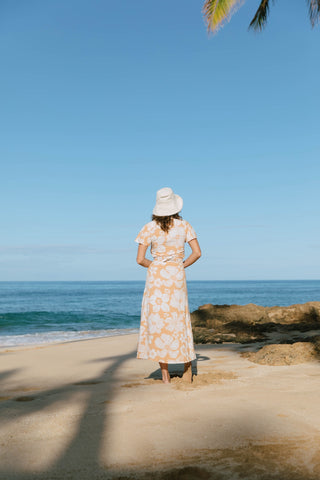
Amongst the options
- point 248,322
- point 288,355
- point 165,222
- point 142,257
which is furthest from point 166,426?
point 248,322

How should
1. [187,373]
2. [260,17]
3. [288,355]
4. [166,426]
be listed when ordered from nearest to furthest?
1. [166,426]
2. [187,373]
3. [288,355]
4. [260,17]

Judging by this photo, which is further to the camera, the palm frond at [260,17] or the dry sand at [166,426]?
the palm frond at [260,17]

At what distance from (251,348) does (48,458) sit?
17.8 feet

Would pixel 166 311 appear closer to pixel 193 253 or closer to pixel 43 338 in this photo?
pixel 193 253

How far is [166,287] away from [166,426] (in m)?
1.71

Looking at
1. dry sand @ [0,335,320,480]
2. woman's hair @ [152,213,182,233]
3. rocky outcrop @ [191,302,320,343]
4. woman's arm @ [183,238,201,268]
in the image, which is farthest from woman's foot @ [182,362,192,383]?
rocky outcrop @ [191,302,320,343]

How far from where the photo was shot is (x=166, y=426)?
2736 mm

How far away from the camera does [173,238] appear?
4.28 m

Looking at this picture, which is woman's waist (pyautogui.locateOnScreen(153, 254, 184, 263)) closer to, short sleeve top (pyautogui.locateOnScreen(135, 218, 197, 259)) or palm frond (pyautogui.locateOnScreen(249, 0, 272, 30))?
short sleeve top (pyautogui.locateOnScreen(135, 218, 197, 259))

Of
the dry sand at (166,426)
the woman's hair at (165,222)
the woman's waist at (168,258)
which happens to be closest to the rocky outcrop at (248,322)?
the dry sand at (166,426)

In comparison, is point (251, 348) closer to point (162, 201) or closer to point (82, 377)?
point (82, 377)

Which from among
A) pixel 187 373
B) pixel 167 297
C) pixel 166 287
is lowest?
pixel 187 373

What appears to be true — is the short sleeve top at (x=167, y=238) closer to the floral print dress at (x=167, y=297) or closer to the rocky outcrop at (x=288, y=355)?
the floral print dress at (x=167, y=297)

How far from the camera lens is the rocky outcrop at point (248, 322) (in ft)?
29.7
